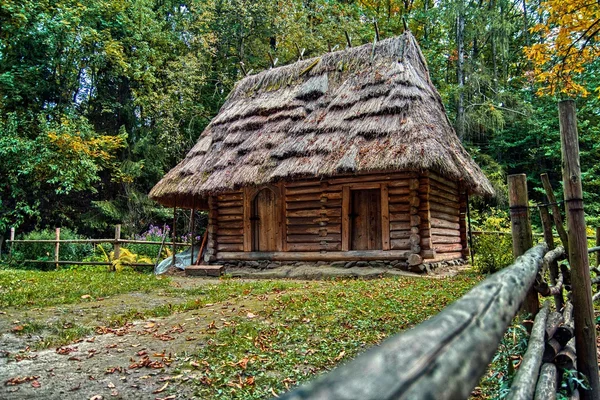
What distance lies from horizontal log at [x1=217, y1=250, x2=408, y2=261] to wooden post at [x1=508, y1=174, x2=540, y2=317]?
25.3 feet

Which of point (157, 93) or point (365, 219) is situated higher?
point (157, 93)

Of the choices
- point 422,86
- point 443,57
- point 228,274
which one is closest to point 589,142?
point 443,57

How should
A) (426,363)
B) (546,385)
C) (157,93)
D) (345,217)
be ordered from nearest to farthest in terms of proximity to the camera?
(426,363) < (546,385) < (345,217) < (157,93)

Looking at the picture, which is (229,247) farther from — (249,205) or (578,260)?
(578,260)

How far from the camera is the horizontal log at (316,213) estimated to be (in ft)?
39.2

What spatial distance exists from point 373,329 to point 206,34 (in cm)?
1952

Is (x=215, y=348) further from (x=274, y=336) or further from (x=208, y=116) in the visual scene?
(x=208, y=116)

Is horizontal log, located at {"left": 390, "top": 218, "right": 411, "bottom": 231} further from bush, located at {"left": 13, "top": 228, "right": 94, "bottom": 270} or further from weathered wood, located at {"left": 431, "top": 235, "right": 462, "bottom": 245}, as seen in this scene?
bush, located at {"left": 13, "top": 228, "right": 94, "bottom": 270}

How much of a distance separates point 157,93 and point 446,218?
50.0ft

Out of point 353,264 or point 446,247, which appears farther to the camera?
point 446,247

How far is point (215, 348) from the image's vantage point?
15.0 feet

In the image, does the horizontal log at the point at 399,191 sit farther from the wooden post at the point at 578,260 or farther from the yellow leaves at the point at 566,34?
the wooden post at the point at 578,260

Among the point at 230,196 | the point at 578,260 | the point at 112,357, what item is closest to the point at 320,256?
the point at 230,196

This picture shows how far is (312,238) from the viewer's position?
40.1 feet
